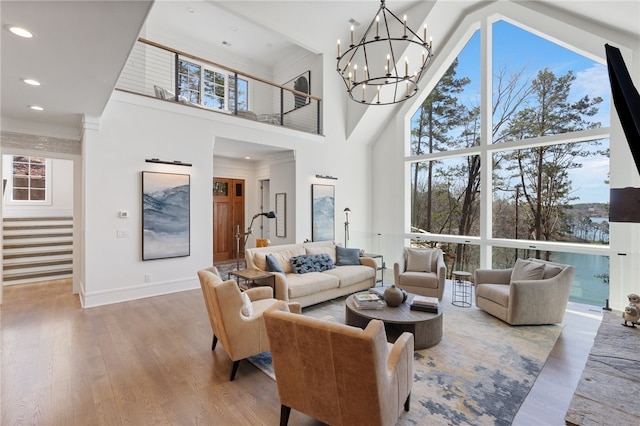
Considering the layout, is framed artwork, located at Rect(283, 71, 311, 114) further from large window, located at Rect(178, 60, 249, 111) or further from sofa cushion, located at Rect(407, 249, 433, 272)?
sofa cushion, located at Rect(407, 249, 433, 272)

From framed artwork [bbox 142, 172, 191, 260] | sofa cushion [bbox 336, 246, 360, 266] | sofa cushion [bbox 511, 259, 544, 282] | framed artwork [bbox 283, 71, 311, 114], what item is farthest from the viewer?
framed artwork [bbox 283, 71, 311, 114]

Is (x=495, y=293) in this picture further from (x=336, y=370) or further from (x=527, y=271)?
(x=336, y=370)

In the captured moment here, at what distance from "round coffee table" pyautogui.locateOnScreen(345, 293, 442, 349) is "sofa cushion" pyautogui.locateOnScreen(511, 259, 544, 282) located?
1692mm

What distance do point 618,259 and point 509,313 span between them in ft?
7.75

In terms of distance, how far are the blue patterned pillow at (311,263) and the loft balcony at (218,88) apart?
3.18m

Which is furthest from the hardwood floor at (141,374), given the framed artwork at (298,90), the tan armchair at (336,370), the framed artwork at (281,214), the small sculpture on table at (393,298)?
the framed artwork at (298,90)

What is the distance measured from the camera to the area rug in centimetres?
223

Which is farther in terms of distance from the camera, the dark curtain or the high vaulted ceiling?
the high vaulted ceiling

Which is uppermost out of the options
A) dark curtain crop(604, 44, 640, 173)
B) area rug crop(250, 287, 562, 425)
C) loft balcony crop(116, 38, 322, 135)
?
loft balcony crop(116, 38, 322, 135)

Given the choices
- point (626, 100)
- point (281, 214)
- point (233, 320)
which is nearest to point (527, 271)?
point (626, 100)

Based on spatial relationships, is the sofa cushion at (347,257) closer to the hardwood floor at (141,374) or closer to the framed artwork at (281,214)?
the framed artwork at (281,214)

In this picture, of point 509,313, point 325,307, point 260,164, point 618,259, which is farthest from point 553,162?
point 260,164

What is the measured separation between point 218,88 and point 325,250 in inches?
215

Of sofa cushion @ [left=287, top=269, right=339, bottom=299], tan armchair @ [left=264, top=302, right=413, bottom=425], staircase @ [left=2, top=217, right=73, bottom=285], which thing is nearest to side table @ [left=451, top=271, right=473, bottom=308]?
sofa cushion @ [left=287, top=269, right=339, bottom=299]
